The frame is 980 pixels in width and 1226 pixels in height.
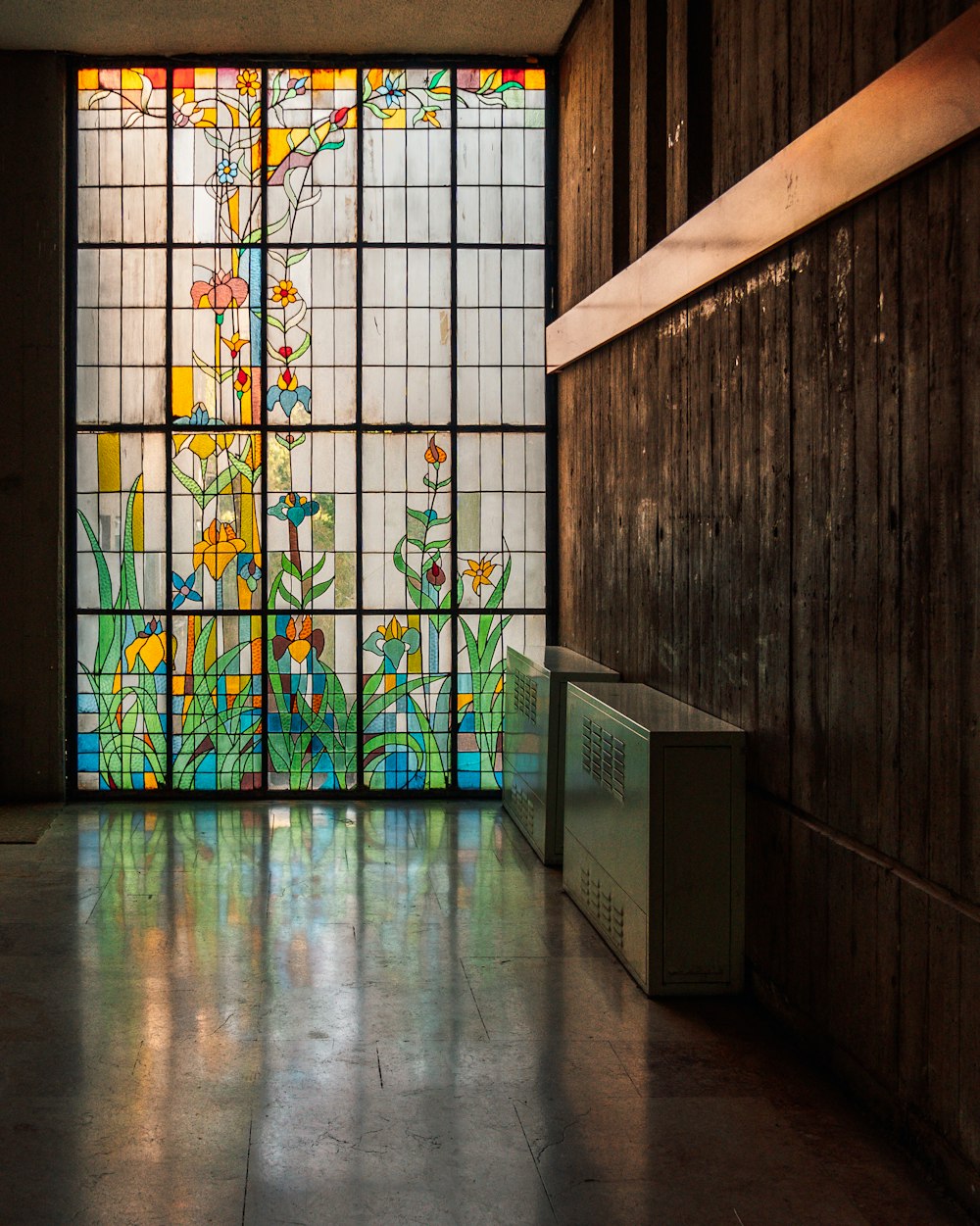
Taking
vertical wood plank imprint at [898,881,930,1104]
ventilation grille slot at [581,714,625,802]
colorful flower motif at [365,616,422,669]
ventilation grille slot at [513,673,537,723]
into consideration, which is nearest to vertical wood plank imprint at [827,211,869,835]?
vertical wood plank imprint at [898,881,930,1104]

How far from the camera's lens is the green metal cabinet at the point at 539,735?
628 cm

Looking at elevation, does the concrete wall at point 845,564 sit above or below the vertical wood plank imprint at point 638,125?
→ below

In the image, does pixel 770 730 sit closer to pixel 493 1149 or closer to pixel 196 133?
pixel 493 1149

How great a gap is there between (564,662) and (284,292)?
296cm

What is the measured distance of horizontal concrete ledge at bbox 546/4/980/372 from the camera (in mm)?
2959

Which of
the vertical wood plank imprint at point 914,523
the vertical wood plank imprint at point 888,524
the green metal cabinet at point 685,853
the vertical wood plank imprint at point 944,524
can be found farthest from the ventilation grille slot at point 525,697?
the vertical wood plank imprint at point 944,524

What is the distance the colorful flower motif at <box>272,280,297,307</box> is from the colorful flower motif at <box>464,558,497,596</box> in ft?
6.25

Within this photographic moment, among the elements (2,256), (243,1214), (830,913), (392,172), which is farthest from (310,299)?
(243,1214)

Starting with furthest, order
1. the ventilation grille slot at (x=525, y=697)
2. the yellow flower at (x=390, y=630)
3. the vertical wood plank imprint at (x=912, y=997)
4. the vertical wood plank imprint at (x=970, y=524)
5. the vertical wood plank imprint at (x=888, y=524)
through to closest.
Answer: the yellow flower at (x=390, y=630) < the ventilation grille slot at (x=525, y=697) < the vertical wood plank imprint at (x=888, y=524) < the vertical wood plank imprint at (x=912, y=997) < the vertical wood plank imprint at (x=970, y=524)

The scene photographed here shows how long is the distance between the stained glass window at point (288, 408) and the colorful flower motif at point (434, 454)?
0.03 m

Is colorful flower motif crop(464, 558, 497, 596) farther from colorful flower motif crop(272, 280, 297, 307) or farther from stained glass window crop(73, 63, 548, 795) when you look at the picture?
colorful flower motif crop(272, 280, 297, 307)

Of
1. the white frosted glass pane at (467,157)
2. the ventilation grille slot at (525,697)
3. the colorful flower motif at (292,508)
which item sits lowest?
the ventilation grille slot at (525,697)

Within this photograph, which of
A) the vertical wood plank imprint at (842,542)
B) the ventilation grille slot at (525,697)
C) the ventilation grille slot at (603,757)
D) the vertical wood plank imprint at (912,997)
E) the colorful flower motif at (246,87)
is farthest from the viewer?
the colorful flower motif at (246,87)

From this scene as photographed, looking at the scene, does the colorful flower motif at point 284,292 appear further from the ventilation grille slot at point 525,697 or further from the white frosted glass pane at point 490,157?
the ventilation grille slot at point 525,697
